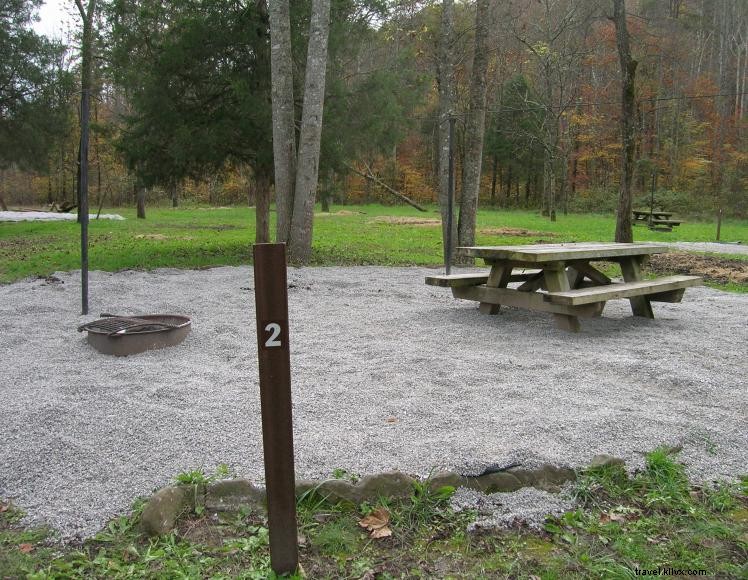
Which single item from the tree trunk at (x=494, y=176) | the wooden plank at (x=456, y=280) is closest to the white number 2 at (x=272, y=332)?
the wooden plank at (x=456, y=280)

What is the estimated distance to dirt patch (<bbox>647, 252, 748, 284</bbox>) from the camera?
9727 mm

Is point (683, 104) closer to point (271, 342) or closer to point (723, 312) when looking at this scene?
point (723, 312)

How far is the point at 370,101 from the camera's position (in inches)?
492

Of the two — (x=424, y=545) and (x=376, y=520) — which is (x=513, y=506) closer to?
(x=424, y=545)

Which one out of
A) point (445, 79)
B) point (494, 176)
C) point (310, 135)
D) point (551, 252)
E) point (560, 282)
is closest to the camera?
point (551, 252)

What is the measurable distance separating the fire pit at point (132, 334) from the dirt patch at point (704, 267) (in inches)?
307

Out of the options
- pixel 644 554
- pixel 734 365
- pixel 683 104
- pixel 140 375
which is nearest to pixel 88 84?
pixel 140 375

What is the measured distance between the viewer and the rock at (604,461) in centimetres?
288

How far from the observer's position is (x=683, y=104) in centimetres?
3597

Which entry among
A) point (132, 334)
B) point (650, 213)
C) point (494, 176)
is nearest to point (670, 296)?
point (132, 334)

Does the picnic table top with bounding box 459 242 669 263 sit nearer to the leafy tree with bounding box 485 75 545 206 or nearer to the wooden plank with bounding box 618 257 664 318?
the wooden plank with bounding box 618 257 664 318

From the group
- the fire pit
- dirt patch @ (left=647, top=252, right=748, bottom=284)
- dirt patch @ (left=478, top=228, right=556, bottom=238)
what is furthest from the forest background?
the fire pit

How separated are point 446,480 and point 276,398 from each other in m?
0.97

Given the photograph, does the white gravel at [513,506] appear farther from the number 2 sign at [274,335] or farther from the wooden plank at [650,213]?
the wooden plank at [650,213]
